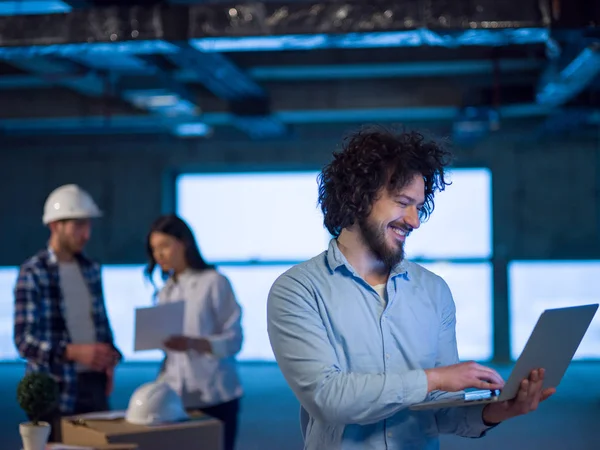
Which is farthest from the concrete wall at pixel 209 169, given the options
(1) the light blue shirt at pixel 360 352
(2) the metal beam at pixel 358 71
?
(1) the light blue shirt at pixel 360 352

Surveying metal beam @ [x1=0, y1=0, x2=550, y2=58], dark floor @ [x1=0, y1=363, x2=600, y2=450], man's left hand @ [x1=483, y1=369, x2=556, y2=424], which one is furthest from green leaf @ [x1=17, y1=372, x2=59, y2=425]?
dark floor @ [x1=0, y1=363, x2=600, y2=450]

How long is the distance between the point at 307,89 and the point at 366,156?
7023mm

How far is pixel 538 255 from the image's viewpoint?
10.7 metres

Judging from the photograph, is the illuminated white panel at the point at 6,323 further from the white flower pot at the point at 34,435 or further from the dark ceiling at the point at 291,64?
the white flower pot at the point at 34,435

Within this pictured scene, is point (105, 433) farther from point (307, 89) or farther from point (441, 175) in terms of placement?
point (307, 89)

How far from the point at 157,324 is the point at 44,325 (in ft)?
1.57

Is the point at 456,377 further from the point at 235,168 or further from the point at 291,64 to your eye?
the point at 235,168

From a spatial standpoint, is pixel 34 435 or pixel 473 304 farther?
pixel 473 304

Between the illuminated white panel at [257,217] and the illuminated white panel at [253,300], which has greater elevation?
the illuminated white panel at [257,217]

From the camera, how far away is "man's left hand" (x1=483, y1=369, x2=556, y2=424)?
175cm

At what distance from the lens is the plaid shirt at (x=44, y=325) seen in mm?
3418

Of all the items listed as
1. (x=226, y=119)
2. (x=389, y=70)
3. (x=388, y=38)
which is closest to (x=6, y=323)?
(x=226, y=119)

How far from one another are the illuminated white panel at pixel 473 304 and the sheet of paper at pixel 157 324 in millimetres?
7152

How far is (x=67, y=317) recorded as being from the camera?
3.60 meters
